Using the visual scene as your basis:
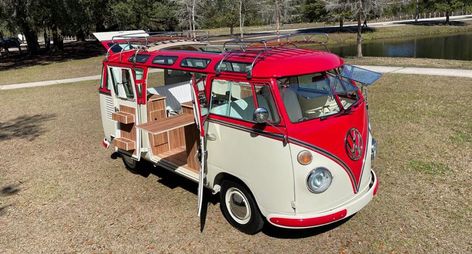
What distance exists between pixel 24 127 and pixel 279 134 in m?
9.97

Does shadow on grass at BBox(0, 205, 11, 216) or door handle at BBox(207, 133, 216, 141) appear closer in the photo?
door handle at BBox(207, 133, 216, 141)

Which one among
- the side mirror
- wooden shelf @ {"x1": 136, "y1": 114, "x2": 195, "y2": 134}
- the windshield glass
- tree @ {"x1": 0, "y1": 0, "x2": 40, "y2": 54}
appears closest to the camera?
the side mirror

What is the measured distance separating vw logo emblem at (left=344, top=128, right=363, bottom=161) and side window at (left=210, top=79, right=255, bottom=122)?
4.02 feet

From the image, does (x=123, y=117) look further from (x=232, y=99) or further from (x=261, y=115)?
(x=261, y=115)

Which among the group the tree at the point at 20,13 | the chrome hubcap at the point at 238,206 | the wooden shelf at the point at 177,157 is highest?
the tree at the point at 20,13

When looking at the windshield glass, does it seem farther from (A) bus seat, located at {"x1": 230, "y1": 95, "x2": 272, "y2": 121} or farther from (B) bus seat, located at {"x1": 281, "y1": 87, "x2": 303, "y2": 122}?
(A) bus seat, located at {"x1": 230, "y1": 95, "x2": 272, "y2": 121}

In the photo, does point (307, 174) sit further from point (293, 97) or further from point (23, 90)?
point (23, 90)

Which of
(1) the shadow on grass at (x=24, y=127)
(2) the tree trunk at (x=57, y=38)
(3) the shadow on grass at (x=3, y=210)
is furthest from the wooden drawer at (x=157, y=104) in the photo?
(2) the tree trunk at (x=57, y=38)

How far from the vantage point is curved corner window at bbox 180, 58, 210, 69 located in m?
5.56

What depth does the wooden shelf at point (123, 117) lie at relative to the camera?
6.90 meters

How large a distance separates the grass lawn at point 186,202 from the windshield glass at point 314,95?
1694 mm

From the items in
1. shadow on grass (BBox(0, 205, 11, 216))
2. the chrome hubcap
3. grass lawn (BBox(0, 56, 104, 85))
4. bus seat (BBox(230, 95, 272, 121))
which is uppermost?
bus seat (BBox(230, 95, 272, 121))

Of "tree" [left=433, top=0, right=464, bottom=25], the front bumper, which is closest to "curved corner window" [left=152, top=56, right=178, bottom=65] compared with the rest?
the front bumper

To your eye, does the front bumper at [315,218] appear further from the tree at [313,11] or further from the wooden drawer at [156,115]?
the tree at [313,11]
